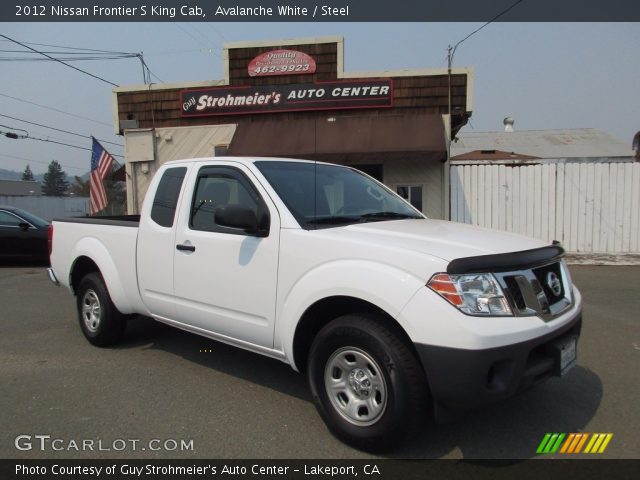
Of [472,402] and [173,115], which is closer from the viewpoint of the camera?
[472,402]

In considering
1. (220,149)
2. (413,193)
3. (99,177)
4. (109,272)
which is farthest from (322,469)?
(99,177)

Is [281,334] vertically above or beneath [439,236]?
beneath

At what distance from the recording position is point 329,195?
3844 mm

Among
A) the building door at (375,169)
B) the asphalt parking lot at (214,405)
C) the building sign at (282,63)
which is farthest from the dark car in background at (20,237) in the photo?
the building door at (375,169)

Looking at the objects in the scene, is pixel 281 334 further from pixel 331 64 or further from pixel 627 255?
pixel 331 64

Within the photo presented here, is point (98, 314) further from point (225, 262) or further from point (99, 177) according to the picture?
point (99, 177)

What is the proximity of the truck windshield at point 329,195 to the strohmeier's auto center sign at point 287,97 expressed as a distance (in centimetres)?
913

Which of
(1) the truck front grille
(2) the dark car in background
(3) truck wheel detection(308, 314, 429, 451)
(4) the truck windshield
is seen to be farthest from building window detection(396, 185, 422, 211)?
(3) truck wheel detection(308, 314, 429, 451)

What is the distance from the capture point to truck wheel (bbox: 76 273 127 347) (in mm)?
4664

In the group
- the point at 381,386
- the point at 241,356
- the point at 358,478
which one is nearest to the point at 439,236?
the point at 381,386

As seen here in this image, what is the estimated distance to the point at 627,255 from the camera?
1043 centimetres

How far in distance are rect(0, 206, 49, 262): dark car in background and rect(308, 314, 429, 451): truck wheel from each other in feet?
34.3

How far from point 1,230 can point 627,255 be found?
1423 cm

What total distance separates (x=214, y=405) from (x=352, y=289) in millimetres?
1522
